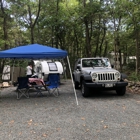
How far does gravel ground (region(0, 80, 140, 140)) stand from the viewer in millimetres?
3973

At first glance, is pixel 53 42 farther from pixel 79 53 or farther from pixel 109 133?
pixel 109 133

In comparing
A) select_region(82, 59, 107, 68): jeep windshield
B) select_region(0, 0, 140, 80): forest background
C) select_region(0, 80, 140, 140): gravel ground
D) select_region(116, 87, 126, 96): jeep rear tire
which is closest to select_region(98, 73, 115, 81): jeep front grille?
select_region(116, 87, 126, 96): jeep rear tire

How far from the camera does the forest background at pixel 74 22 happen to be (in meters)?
12.4

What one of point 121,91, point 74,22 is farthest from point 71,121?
point 74,22

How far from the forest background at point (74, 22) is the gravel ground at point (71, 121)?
623cm

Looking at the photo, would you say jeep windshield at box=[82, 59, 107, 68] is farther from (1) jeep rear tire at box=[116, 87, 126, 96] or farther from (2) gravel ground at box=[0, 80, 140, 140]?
(2) gravel ground at box=[0, 80, 140, 140]

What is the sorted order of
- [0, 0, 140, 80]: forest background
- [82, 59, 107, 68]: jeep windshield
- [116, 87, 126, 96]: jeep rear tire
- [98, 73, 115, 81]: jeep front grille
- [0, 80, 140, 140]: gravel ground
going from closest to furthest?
[0, 80, 140, 140]: gravel ground < [98, 73, 115, 81]: jeep front grille < [116, 87, 126, 96]: jeep rear tire < [82, 59, 107, 68]: jeep windshield < [0, 0, 140, 80]: forest background

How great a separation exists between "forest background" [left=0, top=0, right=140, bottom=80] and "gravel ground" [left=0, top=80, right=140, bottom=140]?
623cm

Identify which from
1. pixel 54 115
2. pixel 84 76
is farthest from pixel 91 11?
pixel 54 115

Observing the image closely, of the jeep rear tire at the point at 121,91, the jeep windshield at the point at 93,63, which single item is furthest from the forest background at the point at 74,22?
the jeep rear tire at the point at 121,91

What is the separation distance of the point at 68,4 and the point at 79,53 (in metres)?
6.39

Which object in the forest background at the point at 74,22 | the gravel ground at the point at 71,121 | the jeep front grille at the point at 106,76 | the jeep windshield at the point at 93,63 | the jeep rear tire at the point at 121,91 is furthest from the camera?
the forest background at the point at 74,22

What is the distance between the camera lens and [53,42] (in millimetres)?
21531

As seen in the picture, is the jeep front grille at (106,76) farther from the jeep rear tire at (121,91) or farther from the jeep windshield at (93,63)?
the jeep windshield at (93,63)
